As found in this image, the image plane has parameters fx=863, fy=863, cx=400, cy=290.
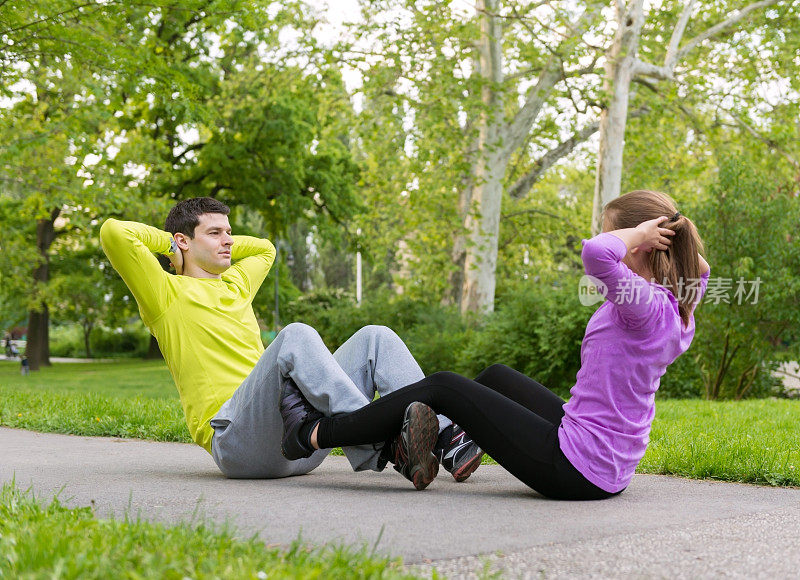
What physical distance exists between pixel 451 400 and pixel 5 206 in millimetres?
26384

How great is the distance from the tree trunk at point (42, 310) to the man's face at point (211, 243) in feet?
72.4

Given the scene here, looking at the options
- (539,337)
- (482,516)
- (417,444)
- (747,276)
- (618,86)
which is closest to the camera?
(482,516)

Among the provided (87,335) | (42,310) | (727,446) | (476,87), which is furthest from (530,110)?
(87,335)

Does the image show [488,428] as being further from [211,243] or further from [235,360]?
[211,243]

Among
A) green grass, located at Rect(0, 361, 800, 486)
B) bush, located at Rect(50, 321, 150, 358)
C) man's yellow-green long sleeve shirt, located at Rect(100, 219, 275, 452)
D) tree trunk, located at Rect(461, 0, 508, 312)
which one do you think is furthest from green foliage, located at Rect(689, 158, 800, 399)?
bush, located at Rect(50, 321, 150, 358)

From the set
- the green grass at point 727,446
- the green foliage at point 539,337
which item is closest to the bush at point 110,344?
the green foliage at point 539,337

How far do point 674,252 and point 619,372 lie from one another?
1.94 ft

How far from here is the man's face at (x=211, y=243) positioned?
4598 millimetres

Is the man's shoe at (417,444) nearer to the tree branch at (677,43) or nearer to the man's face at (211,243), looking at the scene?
the man's face at (211,243)

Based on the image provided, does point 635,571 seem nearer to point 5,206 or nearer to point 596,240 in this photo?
point 596,240

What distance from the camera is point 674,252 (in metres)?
3.69

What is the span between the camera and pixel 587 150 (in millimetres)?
21203

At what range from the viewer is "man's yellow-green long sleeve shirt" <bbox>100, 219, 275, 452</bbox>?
4266 millimetres

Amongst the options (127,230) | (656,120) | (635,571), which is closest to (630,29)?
(656,120)
